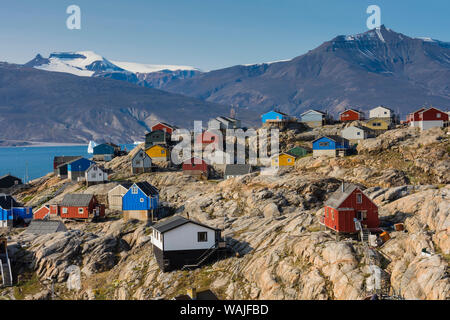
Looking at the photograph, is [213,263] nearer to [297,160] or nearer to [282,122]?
[297,160]

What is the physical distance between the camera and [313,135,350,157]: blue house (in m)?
89.2

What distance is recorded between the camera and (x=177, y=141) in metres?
116

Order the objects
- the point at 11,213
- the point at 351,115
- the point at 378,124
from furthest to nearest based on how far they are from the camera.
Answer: the point at 351,115 < the point at 378,124 < the point at 11,213

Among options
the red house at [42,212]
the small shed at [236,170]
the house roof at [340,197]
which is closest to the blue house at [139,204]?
the red house at [42,212]

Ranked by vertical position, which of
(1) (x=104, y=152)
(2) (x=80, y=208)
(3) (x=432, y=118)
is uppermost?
(3) (x=432, y=118)

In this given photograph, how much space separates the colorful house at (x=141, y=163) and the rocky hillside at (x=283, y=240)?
546 cm

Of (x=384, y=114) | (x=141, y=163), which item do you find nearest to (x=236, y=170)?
(x=141, y=163)

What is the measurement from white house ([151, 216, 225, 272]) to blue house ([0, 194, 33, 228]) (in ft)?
114

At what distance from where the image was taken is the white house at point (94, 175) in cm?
9312

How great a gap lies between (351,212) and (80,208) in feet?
143

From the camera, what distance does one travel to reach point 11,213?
257 feet

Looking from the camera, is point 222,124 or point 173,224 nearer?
point 173,224

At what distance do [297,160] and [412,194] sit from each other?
114 ft

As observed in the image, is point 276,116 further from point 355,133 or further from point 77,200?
point 77,200
